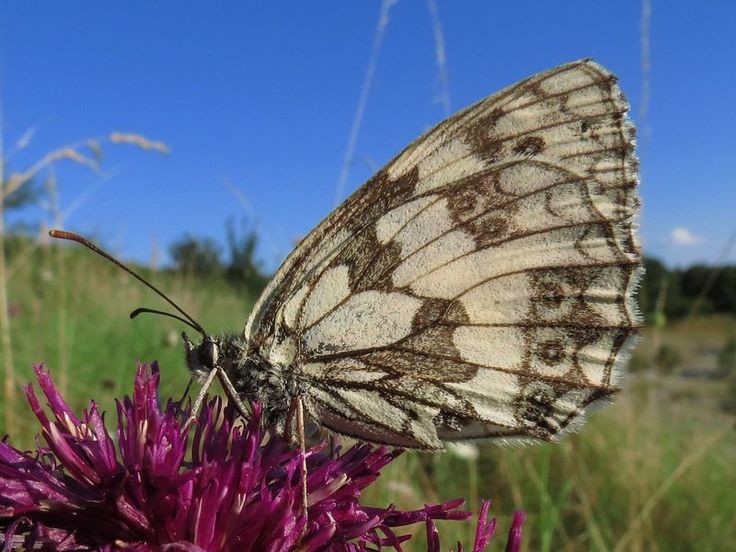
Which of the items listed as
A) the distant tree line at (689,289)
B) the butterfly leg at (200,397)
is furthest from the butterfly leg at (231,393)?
the distant tree line at (689,289)

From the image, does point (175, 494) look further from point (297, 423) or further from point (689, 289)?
point (689, 289)

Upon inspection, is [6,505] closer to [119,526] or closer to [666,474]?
[119,526]

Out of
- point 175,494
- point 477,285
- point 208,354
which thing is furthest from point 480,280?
point 175,494

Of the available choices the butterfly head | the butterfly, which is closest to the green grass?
the butterfly

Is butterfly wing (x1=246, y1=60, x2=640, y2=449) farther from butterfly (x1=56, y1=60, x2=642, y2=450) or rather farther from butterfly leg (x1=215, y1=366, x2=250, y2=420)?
butterfly leg (x1=215, y1=366, x2=250, y2=420)

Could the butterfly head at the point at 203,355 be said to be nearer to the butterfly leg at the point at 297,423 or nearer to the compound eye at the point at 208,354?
the compound eye at the point at 208,354

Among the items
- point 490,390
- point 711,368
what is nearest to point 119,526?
point 490,390
